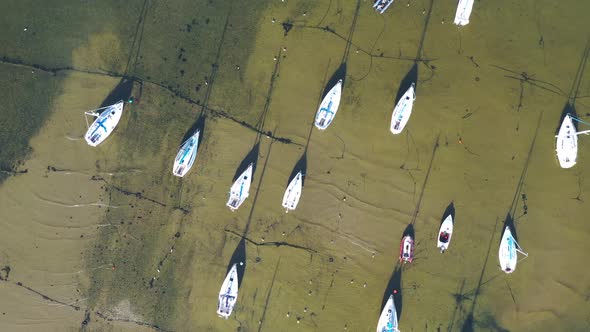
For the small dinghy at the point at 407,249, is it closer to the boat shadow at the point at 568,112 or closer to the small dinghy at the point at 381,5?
the boat shadow at the point at 568,112

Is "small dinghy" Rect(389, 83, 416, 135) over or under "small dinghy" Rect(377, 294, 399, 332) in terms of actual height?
over

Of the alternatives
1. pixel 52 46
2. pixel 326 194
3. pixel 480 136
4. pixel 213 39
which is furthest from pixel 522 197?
pixel 52 46

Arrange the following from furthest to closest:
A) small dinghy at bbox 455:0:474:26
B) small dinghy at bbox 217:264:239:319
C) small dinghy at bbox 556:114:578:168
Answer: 1. small dinghy at bbox 217:264:239:319
2. small dinghy at bbox 556:114:578:168
3. small dinghy at bbox 455:0:474:26

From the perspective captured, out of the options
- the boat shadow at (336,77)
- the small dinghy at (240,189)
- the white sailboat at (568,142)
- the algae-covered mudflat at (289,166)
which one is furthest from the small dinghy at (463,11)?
the small dinghy at (240,189)

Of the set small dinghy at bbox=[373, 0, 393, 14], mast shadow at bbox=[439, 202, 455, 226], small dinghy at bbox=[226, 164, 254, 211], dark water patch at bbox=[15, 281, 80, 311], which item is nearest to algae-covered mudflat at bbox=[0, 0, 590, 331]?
dark water patch at bbox=[15, 281, 80, 311]

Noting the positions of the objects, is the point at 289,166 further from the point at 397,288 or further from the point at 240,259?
the point at 397,288

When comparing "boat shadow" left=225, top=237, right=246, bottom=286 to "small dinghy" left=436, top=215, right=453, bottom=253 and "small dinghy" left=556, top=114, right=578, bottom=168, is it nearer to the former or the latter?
"small dinghy" left=436, top=215, right=453, bottom=253

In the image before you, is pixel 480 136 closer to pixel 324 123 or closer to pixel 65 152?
pixel 324 123

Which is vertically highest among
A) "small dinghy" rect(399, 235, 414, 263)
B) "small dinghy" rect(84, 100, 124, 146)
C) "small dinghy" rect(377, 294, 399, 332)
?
"small dinghy" rect(84, 100, 124, 146)
